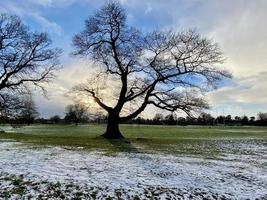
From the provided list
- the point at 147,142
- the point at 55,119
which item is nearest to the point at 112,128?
the point at 147,142

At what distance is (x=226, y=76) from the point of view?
125 feet

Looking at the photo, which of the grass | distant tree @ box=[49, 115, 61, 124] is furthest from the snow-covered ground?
distant tree @ box=[49, 115, 61, 124]

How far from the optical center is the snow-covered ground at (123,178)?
13953mm

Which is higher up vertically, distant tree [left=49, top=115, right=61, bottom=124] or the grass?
distant tree [left=49, top=115, right=61, bottom=124]

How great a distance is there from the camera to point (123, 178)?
15.7m

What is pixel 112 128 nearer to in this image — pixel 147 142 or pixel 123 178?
pixel 147 142

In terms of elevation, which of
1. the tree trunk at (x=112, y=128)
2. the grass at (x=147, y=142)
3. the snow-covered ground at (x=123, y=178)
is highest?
the tree trunk at (x=112, y=128)

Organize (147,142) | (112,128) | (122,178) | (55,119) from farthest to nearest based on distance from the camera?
(55,119) → (112,128) → (147,142) → (122,178)

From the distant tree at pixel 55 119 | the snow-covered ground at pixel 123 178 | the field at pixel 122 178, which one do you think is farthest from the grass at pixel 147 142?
the distant tree at pixel 55 119

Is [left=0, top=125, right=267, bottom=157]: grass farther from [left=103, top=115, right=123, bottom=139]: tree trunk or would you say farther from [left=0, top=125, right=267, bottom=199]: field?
[left=0, top=125, right=267, bottom=199]: field

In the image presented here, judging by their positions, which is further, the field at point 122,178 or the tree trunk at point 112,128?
the tree trunk at point 112,128

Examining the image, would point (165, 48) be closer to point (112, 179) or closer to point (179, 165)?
point (179, 165)

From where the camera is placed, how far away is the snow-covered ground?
14.0 m

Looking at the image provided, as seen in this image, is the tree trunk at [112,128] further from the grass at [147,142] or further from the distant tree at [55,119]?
the distant tree at [55,119]
